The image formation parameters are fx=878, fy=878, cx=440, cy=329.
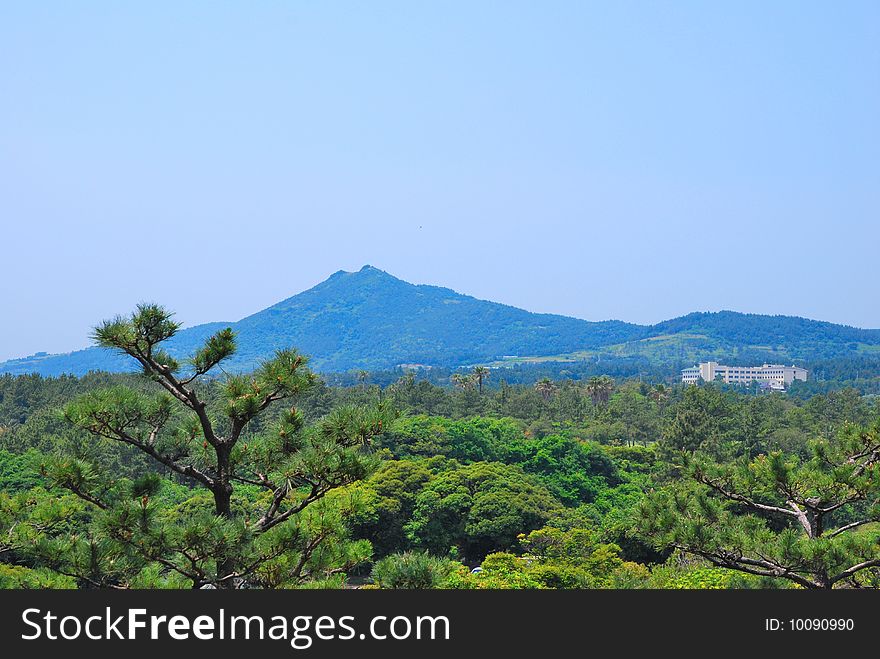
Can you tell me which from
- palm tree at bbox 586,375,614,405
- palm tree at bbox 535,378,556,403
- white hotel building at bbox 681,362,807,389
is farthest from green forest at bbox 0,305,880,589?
white hotel building at bbox 681,362,807,389

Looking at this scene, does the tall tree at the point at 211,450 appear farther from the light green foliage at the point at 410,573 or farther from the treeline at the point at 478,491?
the light green foliage at the point at 410,573

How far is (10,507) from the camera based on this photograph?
23.5 feet

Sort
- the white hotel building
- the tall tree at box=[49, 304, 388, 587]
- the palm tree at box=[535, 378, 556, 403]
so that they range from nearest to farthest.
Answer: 1. the tall tree at box=[49, 304, 388, 587]
2. the palm tree at box=[535, 378, 556, 403]
3. the white hotel building

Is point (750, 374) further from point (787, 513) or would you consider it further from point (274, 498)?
point (274, 498)

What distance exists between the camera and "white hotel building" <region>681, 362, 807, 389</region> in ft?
501

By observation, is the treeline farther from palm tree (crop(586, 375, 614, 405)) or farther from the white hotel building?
the white hotel building

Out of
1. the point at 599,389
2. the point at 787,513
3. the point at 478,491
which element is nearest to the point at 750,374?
the point at 599,389

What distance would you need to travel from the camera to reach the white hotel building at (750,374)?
15262 centimetres

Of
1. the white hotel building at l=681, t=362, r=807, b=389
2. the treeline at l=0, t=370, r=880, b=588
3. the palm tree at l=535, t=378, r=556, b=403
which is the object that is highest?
the white hotel building at l=681, t=362, r=807, b=389

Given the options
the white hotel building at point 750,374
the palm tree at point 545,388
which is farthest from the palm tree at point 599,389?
the white hotel building at point 750,374

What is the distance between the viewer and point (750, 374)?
159 m

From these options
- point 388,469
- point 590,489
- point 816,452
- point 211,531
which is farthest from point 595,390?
point 211,531

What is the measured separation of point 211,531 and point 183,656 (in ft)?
2.79

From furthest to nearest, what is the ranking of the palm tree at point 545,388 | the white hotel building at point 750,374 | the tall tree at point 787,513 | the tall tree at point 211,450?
the white hotel building at point 750,374, the palm tree at point 545,388, the tall tree at point 787,513, the tall tree at point 211,450
